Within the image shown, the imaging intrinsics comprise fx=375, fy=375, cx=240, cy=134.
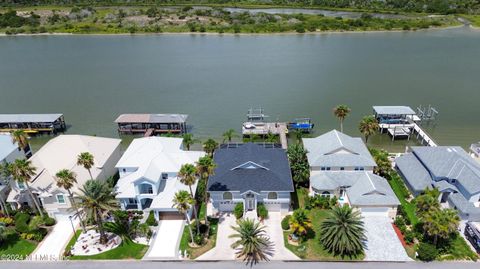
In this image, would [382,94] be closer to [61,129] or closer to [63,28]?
[61,129]

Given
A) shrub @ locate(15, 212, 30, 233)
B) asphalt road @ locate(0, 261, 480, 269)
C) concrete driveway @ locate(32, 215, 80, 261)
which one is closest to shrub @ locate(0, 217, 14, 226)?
shrub @ locate(15, 212, 30, 233)

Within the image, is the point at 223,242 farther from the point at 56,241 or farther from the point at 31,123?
the point at 31,123

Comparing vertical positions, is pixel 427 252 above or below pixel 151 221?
above

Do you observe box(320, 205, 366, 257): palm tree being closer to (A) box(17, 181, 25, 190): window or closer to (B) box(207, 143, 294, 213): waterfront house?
(B) box(207, 143, 294, 213): waterfront house

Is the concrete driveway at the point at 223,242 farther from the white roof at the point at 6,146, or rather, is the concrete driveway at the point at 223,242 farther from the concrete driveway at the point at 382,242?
the white roof at the point at 6,146

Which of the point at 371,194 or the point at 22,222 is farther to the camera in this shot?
the point at 371,194

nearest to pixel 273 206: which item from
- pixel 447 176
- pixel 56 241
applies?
pixel 447 176

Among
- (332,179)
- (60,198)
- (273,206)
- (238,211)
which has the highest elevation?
(332,179)

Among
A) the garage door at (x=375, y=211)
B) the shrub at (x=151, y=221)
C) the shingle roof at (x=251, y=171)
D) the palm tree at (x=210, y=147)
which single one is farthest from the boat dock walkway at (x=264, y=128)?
the shrub at (x=151, y=221)
